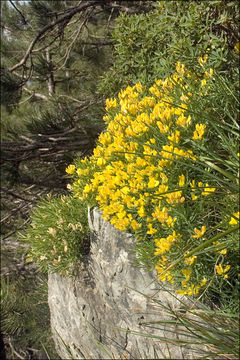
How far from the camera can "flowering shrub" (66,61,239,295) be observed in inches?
69.5

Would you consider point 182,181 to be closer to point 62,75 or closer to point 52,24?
point 52,24

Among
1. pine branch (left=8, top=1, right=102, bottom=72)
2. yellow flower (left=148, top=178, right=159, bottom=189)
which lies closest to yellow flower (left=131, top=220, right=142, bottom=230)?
yellow flower (left=148, top=178, right=159, bottom=189)

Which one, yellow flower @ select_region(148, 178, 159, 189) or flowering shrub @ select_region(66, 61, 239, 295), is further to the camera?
yellow flower @ select_region(148, 178, 159, 189)

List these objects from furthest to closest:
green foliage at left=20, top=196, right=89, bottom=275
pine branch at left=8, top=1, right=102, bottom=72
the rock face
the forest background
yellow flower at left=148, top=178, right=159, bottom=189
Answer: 1. pine branch at left=8, top=1, right=102, bottom=72
2. the forest background
3. green foliage at left=20, top=196, right=89, bottom=275
4. the rock face
5. yellow flower at left=148, top=178, right=159, bottom=189

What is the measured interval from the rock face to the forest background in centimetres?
45

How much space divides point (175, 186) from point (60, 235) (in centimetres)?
Answer: 102

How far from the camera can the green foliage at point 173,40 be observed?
3.02 metres

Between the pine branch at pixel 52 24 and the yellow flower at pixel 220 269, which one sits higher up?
the pine branch at pixel 52 24

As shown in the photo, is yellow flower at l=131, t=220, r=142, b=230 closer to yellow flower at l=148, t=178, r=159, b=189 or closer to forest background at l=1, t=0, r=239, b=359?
yellow flower at l=148, t=178, r=159, b=189

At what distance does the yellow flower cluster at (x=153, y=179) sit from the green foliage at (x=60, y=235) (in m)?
0.21

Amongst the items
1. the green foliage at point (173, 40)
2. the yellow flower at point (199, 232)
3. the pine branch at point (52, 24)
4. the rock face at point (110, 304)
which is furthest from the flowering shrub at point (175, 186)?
the pine branch at point (52, 24)

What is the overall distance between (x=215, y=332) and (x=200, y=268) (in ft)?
1.06

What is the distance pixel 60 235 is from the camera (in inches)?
100

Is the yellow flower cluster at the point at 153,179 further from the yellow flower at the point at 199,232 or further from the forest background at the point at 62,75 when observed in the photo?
the forest background at the point at 62,75
